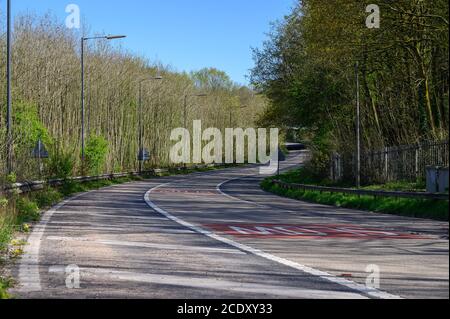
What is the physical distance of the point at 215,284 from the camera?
9.31m

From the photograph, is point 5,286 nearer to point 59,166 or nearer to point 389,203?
point 389,203

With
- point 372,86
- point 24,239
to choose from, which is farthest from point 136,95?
point 24,239

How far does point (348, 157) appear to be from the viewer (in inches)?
1519

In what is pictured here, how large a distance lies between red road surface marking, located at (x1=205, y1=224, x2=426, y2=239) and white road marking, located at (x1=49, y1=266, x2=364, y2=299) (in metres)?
6.39

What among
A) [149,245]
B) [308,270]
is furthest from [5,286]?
[149,245]

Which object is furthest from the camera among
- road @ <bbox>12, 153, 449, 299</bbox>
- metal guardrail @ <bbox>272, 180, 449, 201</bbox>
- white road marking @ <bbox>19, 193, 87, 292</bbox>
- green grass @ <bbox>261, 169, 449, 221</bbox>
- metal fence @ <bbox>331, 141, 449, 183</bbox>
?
metal fence @ <bbox>331, 141, 449, 183</bbox>

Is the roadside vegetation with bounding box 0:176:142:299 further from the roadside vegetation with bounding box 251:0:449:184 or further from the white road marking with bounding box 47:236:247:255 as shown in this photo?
the roadside vegetation with bounding box 251:0:449:184

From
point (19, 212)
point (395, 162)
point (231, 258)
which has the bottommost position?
point (19, 212)

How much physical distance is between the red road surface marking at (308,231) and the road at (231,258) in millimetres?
23

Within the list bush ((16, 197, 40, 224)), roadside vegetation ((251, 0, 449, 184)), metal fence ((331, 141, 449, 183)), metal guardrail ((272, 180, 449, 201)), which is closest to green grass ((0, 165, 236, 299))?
bush ((16, 197, 40, 224))

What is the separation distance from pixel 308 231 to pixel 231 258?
572 cm

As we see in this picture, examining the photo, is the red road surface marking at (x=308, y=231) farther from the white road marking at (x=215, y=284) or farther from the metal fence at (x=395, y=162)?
the metal fence at (x=395, y=162)

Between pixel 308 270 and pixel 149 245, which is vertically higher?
pixel 308 270

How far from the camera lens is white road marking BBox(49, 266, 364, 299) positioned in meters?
8.45
